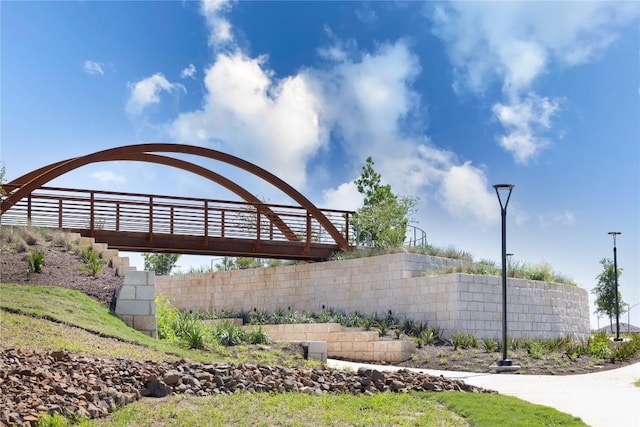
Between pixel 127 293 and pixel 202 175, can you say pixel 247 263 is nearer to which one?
pixel 202 175

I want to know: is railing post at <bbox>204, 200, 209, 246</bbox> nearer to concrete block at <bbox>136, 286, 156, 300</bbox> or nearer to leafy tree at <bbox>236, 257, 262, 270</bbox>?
A: leafy tree at <bbox>236, 257, 262, 270</bbox>

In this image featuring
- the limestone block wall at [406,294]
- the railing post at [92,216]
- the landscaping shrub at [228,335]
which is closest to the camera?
the landscaping shrub at [228,335]

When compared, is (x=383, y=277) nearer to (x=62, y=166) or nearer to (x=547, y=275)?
(x=547, y=275)

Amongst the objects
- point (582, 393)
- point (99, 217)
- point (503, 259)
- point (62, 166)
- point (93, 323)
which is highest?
point (62, 166)

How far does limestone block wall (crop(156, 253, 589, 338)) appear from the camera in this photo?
21.2 meters

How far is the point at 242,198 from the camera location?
96.1ft

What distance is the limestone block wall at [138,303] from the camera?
16594 millimetres

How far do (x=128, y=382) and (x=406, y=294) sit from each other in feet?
45.7

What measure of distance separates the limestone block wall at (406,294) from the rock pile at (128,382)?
981 centimetres

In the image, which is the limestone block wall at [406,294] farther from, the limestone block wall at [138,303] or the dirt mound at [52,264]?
the limestone block wall at [138,303]

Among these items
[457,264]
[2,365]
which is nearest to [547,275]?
[457,264]

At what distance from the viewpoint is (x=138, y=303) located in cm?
1675

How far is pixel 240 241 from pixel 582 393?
1594cm

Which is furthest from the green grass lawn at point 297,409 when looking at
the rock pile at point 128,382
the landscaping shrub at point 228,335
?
the landscaping shrub at point 228,335
